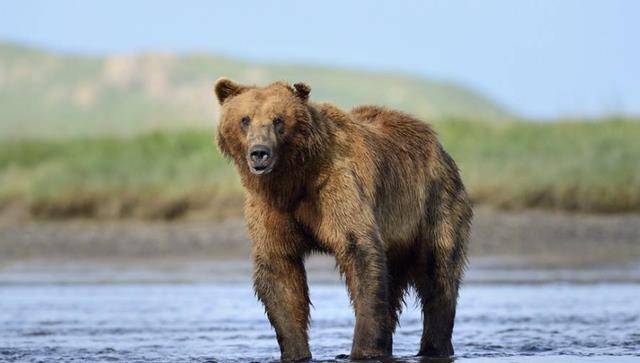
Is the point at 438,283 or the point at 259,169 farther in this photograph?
the point at 438,283

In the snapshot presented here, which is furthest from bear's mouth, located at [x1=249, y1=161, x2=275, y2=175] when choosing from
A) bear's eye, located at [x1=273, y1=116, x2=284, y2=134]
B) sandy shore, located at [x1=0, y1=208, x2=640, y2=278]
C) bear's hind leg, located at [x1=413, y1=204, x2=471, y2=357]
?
sandy shore, located at [x1=0, y1=208, x2=640, y2=278]

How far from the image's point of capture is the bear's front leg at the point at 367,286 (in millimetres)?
7855

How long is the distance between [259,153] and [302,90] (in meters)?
0.57

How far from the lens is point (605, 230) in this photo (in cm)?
1872

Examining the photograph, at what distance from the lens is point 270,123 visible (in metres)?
7.53

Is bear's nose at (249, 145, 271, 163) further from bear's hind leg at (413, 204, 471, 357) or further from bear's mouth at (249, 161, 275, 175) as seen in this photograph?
bear's hind leg at (413, 204, 471, 357)

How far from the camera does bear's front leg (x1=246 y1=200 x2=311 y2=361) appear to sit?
7953 millimetres

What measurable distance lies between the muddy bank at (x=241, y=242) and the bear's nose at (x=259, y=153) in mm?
9809

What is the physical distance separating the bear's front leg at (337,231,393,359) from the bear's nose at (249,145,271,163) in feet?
2.45

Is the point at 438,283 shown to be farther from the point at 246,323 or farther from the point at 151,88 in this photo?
the point at 151,88

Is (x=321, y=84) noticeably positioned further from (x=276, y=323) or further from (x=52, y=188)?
(x=276, y=323)

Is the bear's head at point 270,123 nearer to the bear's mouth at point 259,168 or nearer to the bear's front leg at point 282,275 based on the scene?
the bear's mouth at point 259,168

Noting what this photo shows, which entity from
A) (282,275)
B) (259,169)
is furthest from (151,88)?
(259,169)

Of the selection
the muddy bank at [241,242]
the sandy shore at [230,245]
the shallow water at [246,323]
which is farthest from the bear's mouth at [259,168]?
the muddy bank at [241,242]
